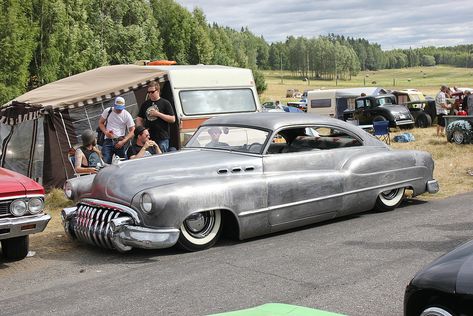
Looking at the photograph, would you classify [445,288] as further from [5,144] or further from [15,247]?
[5,144]

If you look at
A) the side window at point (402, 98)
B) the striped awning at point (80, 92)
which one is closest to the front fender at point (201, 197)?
the striped awning at point (80, 92)

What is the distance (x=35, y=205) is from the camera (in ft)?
19.0

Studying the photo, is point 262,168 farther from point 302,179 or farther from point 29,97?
point 29,97

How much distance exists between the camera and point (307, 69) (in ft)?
531

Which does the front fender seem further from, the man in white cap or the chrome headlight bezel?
the man in white cap

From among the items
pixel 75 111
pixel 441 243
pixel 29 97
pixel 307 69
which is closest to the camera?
pixel 441 243

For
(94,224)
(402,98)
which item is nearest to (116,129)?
(94,224)

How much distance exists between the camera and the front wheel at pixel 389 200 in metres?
7.81

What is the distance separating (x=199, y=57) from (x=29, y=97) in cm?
4732

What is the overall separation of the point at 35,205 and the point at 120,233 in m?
0.91

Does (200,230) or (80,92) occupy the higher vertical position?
(80,92)

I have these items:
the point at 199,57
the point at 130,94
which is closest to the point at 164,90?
the point at 130,94

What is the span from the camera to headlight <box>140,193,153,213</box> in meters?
5.79

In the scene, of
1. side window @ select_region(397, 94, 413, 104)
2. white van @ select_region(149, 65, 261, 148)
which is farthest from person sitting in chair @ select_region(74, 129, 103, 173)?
side window @ select_region(397, 94, 413, 104)
